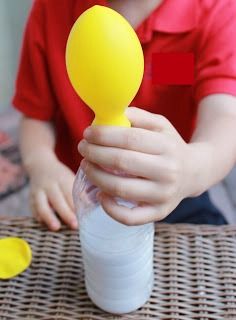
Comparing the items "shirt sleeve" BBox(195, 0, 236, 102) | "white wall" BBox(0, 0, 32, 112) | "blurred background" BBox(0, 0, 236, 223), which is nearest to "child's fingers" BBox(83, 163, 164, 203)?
"shirt sleeve" BBox(195, 0, 236, 102)

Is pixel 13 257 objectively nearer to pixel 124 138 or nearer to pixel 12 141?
pixel 124 138

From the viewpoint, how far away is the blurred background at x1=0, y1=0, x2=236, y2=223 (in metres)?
1.25

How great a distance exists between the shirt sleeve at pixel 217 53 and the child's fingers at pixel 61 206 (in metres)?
0.20

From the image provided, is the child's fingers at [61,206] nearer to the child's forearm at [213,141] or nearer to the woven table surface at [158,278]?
the woven table surface at [158,278]

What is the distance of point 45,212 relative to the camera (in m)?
0.61

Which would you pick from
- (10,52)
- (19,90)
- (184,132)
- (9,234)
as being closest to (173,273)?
(9,234)

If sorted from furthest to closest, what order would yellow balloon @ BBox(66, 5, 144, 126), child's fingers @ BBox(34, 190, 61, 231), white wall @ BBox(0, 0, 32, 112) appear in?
white wall @ BBox(0, 0, 32, 112), child's fingers @ BBox(34, 190, 61, 231), yellow balloon @ BBox(66, 5, 144, 126)

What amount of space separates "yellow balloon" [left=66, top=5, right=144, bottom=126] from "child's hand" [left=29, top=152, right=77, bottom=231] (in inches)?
10.0

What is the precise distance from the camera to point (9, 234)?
0.60 metres

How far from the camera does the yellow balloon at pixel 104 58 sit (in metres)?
0.36

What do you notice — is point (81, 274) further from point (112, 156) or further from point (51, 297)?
point (112, 156)

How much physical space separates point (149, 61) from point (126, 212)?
0.33m

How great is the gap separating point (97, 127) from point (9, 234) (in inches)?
9.8

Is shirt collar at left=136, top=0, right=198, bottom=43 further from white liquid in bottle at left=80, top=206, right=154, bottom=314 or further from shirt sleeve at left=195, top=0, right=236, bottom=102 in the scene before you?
white liquid in bottle at left=80, top=206, right=154, bottom=314
